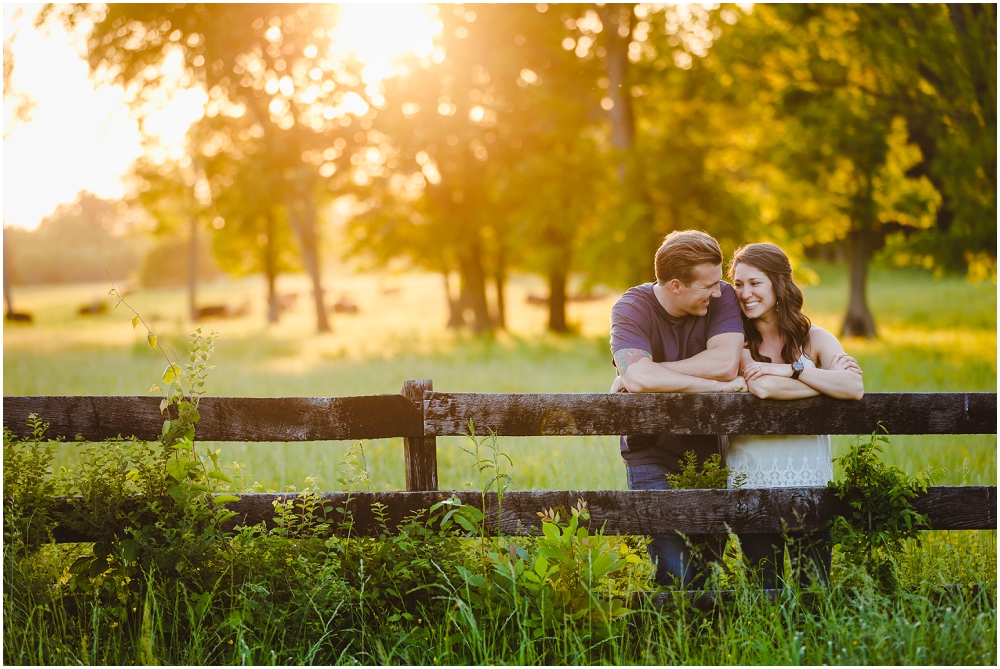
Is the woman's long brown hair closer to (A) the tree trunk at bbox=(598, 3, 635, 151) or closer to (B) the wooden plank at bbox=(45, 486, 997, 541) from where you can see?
(B) the wooden plank at bbox=(45, 486, 997, 541)

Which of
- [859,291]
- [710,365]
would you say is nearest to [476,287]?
[859,291]

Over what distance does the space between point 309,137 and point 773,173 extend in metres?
14.2

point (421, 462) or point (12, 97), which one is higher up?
point (12, 97)

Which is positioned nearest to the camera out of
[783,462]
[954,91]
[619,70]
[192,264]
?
[783,462]

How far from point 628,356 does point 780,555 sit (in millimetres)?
1287

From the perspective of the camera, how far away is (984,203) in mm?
11344

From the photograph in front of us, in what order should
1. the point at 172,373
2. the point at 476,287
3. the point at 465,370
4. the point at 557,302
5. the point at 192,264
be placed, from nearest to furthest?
the point at 172,373
the point at 465,370
the point at 476,287
the point at 557,302
the point at 192,264

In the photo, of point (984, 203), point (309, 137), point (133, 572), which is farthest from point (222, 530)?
point (309, 137)

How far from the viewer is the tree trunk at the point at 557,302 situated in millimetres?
25938

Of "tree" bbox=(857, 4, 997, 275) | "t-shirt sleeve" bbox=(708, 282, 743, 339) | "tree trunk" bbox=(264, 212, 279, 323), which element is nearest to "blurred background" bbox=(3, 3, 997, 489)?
"tree" bbox=(857, 4, 997, 275)

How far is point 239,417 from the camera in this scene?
11.8ft

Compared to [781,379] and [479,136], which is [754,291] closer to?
[781,379]

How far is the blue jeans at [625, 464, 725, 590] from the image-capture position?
3579 mm

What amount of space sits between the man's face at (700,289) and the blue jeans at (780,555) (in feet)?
4.01
